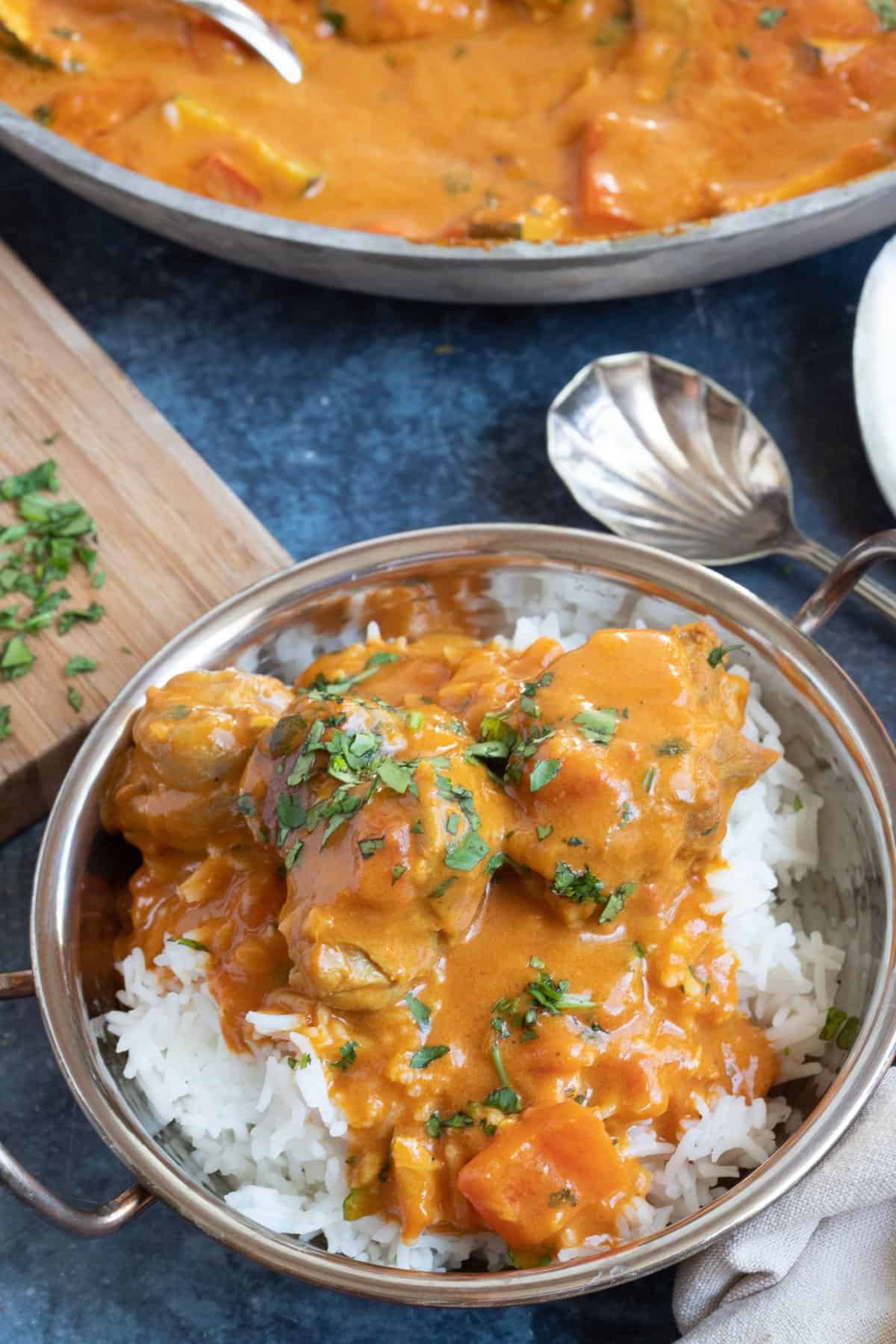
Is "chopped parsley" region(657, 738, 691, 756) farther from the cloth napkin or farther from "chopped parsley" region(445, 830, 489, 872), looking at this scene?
the cloth napkin

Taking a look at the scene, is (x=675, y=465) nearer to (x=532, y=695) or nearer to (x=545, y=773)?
(x=532, y=695)

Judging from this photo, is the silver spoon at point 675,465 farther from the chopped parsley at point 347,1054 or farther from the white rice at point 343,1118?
the chopped parsley at point 347,1054

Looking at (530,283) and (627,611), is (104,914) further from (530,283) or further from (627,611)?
(530,283)

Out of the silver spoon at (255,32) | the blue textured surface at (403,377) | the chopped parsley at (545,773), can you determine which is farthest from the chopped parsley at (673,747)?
the silver spoon at (255,32)

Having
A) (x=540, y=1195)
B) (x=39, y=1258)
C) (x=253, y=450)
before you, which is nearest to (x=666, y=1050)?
(x=540, y=1195)

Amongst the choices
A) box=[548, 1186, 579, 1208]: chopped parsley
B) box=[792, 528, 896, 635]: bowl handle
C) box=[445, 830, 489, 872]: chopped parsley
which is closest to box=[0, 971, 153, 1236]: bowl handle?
box=[548, 1186, 579, 1208]: chopped parsley
